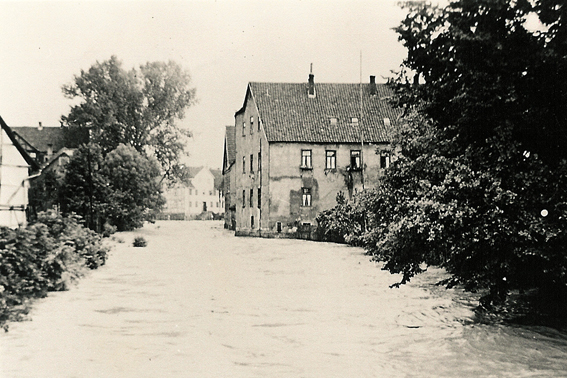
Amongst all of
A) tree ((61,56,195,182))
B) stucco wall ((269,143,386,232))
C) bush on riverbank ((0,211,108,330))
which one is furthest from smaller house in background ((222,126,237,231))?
bush on riverbank ((0,211,108,330))

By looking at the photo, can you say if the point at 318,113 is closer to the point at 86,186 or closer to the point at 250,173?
the point at 250,173

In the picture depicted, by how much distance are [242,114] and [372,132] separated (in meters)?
10.3

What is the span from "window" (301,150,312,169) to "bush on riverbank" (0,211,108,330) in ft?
68.0

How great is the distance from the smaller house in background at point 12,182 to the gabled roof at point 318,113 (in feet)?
86.4

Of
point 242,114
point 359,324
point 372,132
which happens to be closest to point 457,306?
point 359,324

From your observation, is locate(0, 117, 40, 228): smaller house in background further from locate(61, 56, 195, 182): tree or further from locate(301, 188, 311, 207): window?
locate(301, 188, 311, 207): window

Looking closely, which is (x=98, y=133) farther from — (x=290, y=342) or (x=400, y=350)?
(x=400, y=350)

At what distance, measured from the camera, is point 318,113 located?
A: 38.9 meters

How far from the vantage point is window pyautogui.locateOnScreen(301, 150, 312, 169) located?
38438 millimetres

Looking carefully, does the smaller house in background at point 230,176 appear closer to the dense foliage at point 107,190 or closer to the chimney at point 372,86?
the chimney at point 372,86

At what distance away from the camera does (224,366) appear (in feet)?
24.2

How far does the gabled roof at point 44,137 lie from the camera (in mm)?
11953

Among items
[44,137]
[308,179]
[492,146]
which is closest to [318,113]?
[308,179]

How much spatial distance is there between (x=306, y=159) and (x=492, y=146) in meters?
29.8
